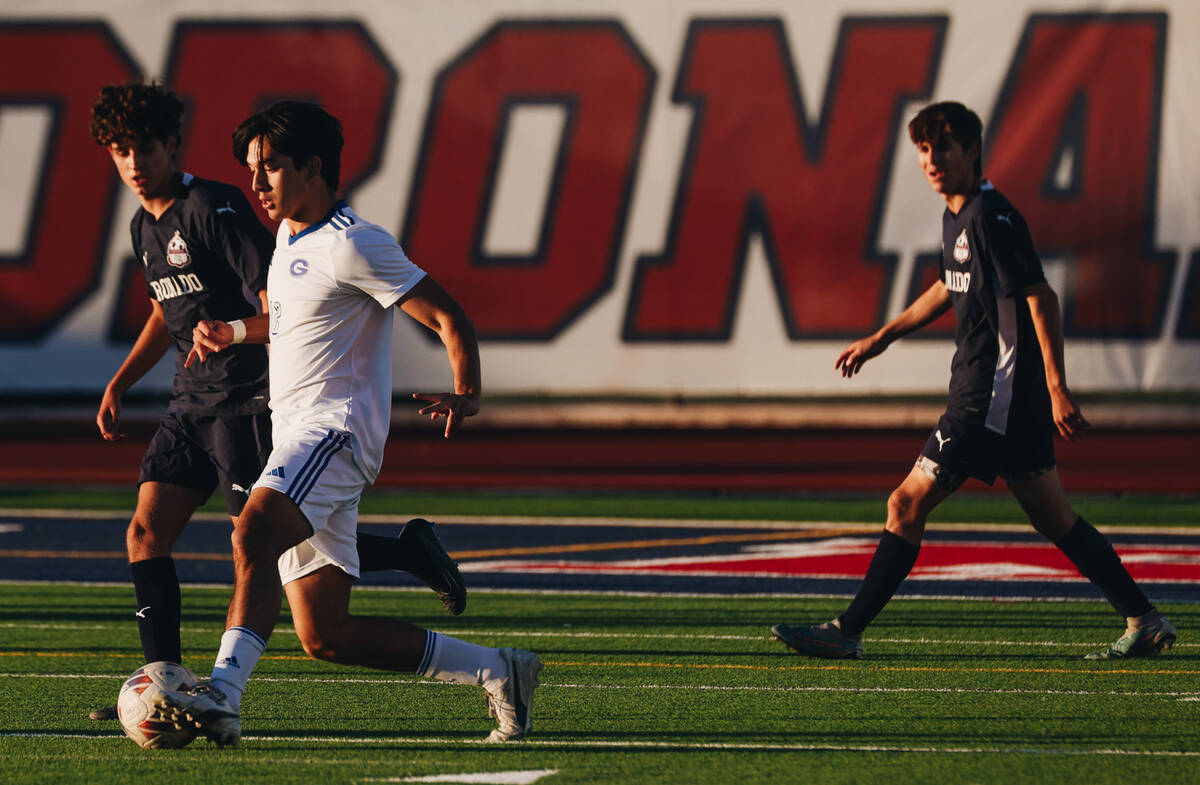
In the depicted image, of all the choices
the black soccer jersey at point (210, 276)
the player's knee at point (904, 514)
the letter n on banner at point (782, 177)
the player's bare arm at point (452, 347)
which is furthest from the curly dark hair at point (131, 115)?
the letter n on banner at point (782, 177)

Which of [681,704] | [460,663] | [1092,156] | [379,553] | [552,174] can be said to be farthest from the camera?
[552,174]

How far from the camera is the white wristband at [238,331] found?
5579 millimetres

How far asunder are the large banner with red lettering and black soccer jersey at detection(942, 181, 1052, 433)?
8858mm

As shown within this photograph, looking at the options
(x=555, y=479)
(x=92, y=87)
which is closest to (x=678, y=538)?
(x=555, y=479)

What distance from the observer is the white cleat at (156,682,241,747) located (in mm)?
5086

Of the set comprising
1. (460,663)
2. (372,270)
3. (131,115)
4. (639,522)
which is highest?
(131,115)

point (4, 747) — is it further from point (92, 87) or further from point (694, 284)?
point (92, 87)

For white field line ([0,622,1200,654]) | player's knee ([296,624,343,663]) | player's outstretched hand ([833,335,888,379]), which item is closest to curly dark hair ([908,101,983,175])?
player's outstretched hand ([833,335,888,379])

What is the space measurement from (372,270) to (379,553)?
1080 mm

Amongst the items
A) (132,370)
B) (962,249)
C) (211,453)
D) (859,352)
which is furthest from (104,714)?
(962,249)

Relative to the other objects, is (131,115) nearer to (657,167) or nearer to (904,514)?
(904,514)

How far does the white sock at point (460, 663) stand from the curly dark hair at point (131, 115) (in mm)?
1954

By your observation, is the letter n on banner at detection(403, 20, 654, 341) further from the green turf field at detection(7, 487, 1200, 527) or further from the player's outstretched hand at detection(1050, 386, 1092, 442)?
the player's outstretched hand at detection(1050, 386, 1092, 442)

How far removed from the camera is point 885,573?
7.17 meters
